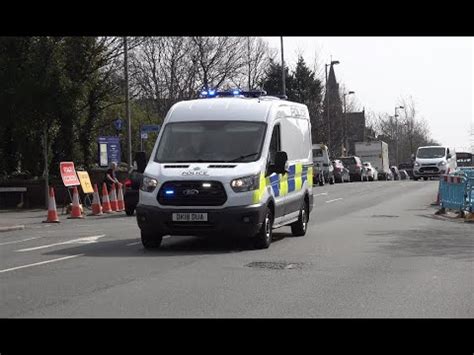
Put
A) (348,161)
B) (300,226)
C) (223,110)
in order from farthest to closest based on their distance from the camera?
(348,161)
(300,226)
(223,110)

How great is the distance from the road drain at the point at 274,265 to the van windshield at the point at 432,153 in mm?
37360

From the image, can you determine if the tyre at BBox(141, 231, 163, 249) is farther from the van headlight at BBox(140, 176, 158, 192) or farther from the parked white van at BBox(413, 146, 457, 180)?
the parked white van at BBox(413, 146, 457, 180)

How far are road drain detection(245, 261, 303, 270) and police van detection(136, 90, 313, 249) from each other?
3.58 ft

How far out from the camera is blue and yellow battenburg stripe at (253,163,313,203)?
39.4 ft

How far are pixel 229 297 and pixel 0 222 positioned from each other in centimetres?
1455

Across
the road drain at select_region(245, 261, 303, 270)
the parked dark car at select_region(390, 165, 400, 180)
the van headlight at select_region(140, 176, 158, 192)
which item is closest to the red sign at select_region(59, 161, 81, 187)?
the van headlight at select_region(140, 176, 158, 192)

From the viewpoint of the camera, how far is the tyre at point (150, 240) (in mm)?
12180

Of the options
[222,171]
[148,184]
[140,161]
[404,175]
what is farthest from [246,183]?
[404,175]

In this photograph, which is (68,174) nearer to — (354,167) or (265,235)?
(265,235)

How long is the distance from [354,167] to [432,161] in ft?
24.7

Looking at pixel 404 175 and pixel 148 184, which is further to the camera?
pixel 404 175

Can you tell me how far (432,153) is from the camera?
152 ft

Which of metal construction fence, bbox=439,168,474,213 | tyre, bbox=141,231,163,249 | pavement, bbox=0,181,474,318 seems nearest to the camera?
pavement, bbox=0,181,474,318
